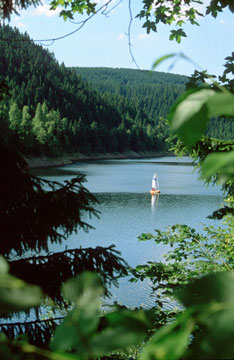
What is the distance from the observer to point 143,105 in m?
135

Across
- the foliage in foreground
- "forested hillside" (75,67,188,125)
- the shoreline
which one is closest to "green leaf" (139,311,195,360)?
the foliage in foreground

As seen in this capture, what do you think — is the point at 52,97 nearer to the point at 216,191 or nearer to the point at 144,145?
the point at 144,145

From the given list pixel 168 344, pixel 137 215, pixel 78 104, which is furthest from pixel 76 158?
pixel 168 344

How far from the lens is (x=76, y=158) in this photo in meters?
68.0

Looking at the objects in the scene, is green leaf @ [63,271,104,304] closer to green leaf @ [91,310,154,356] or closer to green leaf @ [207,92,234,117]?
green leaf @ [91,310,154,356]

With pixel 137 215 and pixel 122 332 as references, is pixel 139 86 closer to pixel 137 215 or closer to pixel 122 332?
pixel 137 215

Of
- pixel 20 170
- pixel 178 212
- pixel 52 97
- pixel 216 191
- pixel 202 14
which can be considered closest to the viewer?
pixel 20 170

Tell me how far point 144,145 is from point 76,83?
39227 millimetres

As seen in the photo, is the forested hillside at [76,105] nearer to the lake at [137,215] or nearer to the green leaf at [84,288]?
the lake at [137,215]

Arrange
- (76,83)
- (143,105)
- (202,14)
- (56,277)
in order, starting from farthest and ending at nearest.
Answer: (143,105), (76,83), (202,14), (56,277)

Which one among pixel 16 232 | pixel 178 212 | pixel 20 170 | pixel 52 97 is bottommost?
pixel 178 212

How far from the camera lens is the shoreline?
46.6 meters

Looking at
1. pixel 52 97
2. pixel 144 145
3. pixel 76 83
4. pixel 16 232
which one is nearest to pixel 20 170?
pixel 16 232

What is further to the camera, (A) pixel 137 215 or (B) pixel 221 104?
(A) pixel 137 215
